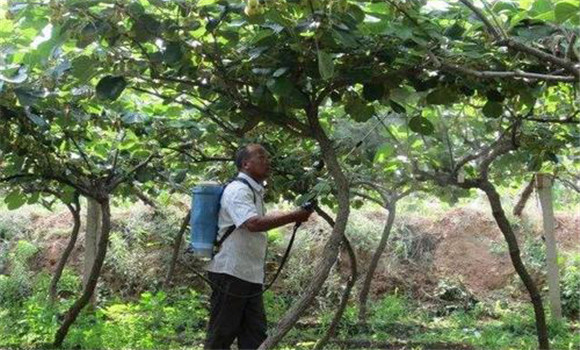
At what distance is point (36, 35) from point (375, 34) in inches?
49.1

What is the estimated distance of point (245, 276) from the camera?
11.9ft

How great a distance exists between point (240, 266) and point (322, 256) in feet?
2.71

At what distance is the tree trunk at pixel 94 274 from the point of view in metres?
4.79

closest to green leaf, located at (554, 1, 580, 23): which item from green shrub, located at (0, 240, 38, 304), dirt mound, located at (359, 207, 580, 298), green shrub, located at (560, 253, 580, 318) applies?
green shrub, located at (560, 253, 580, 318)

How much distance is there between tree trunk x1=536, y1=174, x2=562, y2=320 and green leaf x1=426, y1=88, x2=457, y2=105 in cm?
423

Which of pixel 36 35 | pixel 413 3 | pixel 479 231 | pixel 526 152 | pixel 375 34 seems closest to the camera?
pixel 413 3

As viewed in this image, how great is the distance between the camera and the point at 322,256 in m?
2.90

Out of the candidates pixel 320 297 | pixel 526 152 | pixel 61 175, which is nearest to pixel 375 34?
pixel 526 152

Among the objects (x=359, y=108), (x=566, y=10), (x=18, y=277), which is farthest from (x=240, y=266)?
(x=18, y=277)

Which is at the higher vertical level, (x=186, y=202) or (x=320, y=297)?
(x=186, y=202)

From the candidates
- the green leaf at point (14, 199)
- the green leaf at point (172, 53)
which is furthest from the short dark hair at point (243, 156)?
the green leaf at point (14, 199)

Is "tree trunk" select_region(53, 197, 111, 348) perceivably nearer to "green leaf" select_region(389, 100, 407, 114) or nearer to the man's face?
the man's face

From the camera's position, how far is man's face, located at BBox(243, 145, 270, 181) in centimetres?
368

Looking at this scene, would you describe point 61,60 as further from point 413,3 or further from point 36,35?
point 413,3
